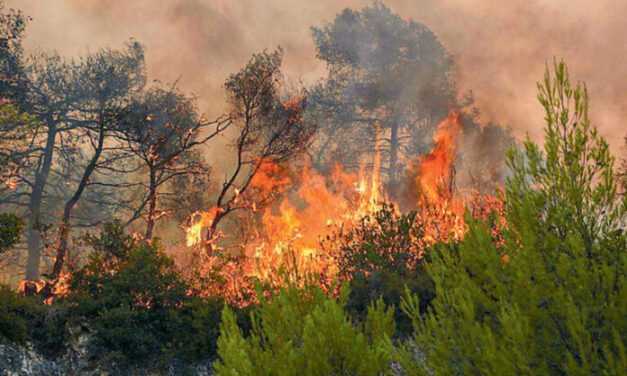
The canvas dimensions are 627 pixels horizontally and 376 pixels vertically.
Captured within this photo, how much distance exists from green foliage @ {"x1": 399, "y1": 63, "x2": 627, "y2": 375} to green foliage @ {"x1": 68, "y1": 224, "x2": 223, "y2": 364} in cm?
772

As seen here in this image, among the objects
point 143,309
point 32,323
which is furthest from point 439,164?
point 32,323

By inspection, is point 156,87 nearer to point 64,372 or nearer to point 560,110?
point 64,372

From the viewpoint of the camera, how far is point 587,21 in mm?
43062

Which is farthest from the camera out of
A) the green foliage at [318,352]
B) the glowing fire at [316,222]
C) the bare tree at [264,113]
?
the bare tree at [264,113]

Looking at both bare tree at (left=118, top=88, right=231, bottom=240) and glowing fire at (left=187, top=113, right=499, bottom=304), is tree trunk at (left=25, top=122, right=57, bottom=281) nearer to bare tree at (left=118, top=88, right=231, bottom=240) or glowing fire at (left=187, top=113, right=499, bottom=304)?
bare tree at (left=118, top=88, right=231, bottom=240)

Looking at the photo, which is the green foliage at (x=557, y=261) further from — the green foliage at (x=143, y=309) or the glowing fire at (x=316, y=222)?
the green foliage at (x=143, y=309)

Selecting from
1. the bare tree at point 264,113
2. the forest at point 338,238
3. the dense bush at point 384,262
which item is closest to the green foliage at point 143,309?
the forest at point 338,238

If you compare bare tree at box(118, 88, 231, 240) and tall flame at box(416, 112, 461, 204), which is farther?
bare tree at box(118, 88, 231, 240)

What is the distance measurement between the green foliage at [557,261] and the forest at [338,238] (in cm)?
2

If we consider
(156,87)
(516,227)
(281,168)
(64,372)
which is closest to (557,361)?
→ (516,227)

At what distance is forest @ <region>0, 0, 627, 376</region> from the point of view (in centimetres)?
506

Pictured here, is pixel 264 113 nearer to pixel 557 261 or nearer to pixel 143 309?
pixel 143 309

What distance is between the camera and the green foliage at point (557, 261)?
189 inches

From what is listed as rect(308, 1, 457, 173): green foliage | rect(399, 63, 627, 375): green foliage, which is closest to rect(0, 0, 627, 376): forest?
rect(399, 63, 627, 375): green foliage
